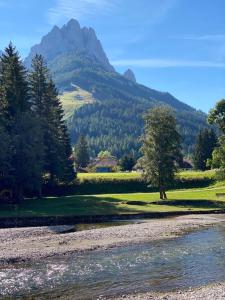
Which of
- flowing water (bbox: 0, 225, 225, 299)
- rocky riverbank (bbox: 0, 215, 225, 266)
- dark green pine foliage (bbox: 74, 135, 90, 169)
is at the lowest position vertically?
flowing water (bbox: 0, 225, 225, 299)

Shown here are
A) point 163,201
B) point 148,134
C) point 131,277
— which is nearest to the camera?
point 131,277

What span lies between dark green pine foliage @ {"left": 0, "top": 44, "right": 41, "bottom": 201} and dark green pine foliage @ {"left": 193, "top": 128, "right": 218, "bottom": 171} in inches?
2347

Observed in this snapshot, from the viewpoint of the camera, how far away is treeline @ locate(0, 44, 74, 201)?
206 feet

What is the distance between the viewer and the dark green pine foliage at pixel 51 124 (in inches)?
2982

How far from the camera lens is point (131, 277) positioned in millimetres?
25844

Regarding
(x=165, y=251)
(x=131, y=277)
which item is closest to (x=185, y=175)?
(x=165, y=251)

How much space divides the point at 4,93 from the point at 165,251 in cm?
4380

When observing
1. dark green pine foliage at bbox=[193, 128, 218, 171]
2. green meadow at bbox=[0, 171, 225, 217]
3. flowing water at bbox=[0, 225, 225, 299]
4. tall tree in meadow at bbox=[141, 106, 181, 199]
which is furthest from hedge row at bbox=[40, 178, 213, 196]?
flowing water at bbox=[0, 225, 225, 299]

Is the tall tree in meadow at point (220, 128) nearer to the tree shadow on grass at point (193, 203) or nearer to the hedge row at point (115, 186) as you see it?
the tree shadow on grass at point (193, 203)

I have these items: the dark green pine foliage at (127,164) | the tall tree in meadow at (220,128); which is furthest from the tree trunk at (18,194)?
the dark green pine foliage at (127,164)

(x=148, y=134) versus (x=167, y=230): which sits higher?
(x=148, y=134)

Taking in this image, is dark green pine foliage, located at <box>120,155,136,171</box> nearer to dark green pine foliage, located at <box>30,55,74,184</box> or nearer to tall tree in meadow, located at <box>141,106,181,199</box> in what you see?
dark green pine foliage, located at <box>30,55,74,184</box>

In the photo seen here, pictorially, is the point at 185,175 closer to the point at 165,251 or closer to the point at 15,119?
the point at 15,119

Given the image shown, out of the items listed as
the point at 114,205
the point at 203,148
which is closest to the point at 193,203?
the point at 114,205
